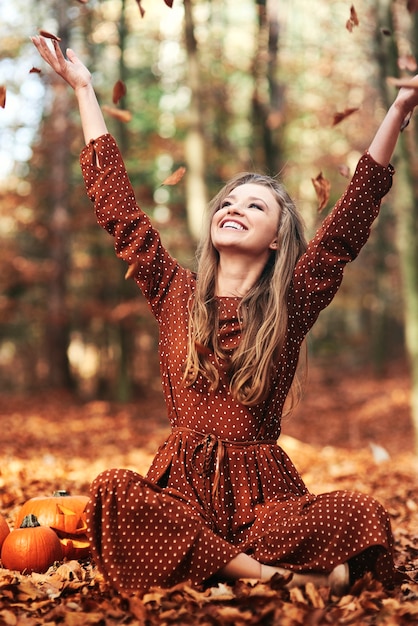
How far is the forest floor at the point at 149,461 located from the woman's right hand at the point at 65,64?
2181 millimetres

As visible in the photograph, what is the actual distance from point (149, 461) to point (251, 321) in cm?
456

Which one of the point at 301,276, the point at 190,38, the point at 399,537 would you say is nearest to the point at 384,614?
the point at 301,276

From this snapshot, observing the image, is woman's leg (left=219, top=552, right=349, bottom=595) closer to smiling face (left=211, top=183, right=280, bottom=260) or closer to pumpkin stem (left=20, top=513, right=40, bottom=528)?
pumpkin stem (left=20, top=513, right=40, bottom=528)

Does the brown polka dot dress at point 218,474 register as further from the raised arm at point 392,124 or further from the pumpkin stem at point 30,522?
the pumpkin stem at point 30,522

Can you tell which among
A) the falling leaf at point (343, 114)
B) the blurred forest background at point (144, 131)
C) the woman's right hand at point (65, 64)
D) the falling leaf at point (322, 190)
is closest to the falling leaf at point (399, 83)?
the falling leaf at point (343, 114)

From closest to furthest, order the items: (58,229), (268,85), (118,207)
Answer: (118,207)
(268,85)
(58,229)

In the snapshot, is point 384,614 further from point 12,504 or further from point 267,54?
point 267,54

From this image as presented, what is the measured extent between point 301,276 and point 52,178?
12.7 m

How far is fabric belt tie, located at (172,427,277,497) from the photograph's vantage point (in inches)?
123

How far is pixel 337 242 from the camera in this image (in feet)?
10.8

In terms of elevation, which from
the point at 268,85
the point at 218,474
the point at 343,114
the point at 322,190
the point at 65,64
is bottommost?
the point at 218,474

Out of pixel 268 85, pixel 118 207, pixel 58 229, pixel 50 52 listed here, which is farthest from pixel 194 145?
pixel 118 207

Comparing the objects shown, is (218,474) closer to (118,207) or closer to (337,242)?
(337,242)

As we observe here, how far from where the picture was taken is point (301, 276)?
341 centimetres
